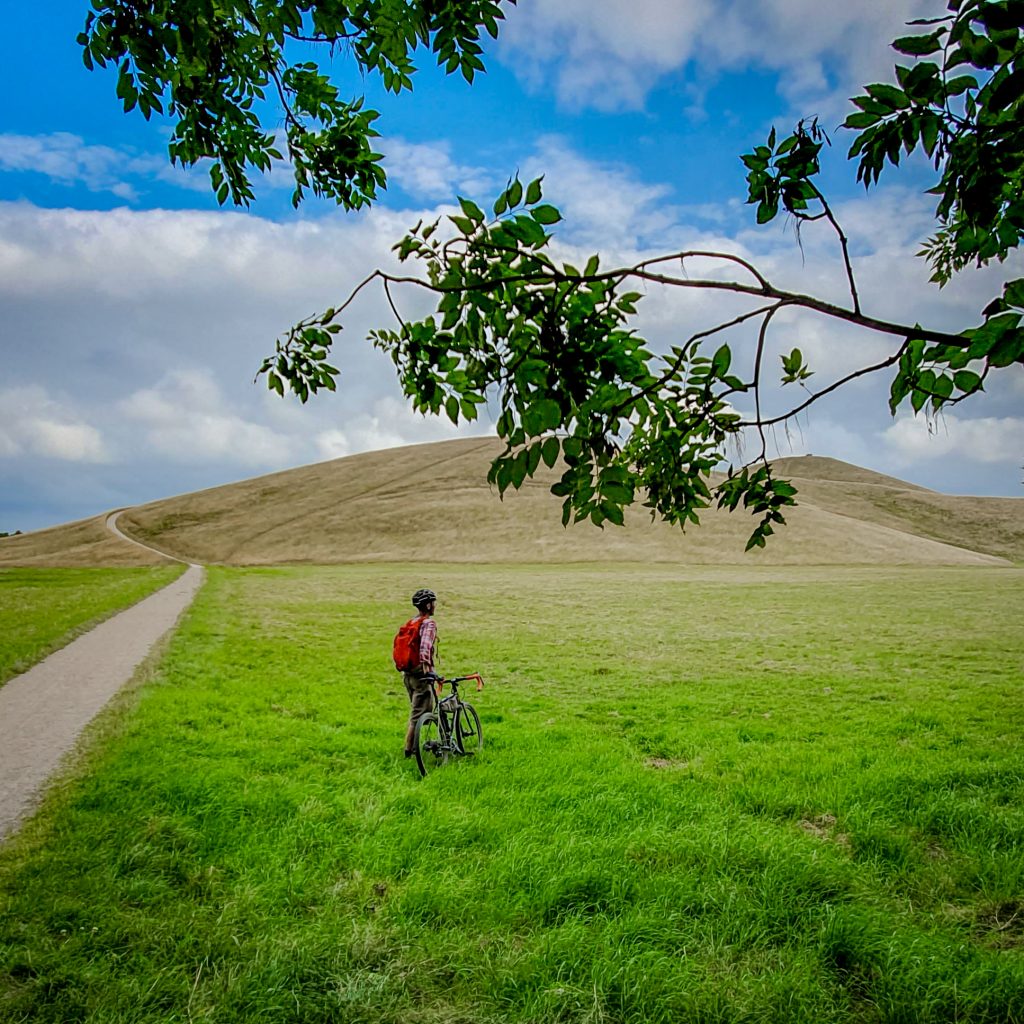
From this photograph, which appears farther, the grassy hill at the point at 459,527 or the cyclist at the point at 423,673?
the grassy hill at the point at 459,527

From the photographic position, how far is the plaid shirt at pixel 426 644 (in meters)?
9.00

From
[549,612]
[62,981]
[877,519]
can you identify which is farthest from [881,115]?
[877,519]

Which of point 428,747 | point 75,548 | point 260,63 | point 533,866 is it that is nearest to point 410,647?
point 428,747

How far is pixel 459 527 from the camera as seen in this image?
293 ft

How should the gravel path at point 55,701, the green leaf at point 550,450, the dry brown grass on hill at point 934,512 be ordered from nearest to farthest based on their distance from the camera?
1. the green leaf at point 550,450
2. the gravel path at point 55,701
3. the dry brown grass on hill at point 934,512

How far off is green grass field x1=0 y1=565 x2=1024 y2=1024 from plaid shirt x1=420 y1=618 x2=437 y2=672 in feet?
4.58

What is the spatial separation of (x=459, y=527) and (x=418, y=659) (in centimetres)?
8059

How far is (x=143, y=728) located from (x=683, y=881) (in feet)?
28.0

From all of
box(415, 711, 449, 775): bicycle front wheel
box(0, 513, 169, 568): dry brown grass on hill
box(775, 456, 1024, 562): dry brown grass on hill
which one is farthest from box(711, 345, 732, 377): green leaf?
box(775, 456, 1024, 562): dry brown grass on hill

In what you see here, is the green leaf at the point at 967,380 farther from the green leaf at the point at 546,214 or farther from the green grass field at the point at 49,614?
the green grass field at the point at 49,614

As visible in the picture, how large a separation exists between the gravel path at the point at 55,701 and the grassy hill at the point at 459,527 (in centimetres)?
4957

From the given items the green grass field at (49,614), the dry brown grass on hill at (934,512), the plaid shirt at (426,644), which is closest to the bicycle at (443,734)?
the plaid shirt at (426,644)

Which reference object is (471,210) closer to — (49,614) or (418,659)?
(418,659)

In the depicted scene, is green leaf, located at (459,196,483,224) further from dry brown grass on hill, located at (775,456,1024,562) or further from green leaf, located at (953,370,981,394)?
dry brown grass on hill, located at (775,456,1024,562)
